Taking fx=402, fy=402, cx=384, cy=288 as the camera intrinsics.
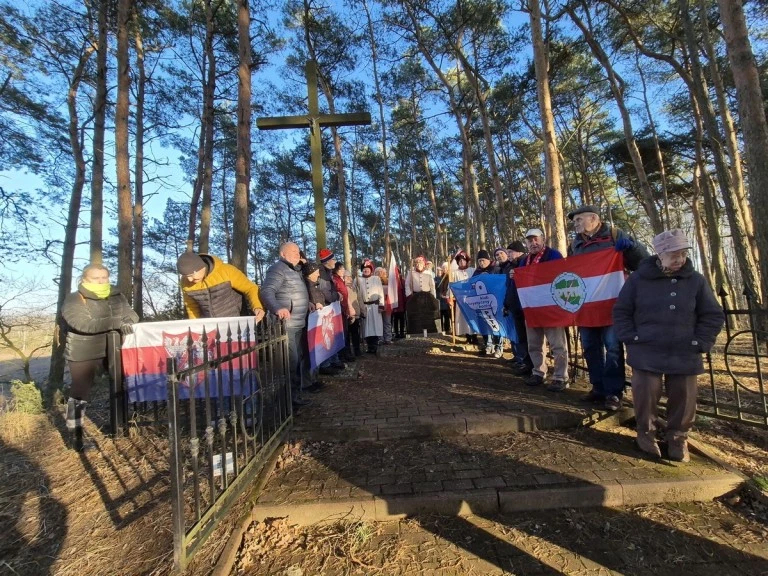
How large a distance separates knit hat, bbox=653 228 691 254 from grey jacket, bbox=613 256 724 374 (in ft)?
0.49

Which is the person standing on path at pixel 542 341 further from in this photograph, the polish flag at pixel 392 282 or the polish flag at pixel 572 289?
the polish flag at pixel 392 282

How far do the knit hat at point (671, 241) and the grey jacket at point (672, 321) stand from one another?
0.49ft

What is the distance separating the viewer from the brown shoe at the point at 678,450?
2.82 m

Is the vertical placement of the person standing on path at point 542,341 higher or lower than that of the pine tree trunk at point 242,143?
lower

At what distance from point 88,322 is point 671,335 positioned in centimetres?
487

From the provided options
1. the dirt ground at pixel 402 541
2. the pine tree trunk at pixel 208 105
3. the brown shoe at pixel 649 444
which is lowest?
the dirt ground at pixel 402 541

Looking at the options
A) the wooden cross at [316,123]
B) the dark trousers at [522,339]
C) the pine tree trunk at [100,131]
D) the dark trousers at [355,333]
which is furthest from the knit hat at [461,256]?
A: the pine tree trunk at [100,131]

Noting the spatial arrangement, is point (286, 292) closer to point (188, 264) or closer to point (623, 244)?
point (188, 264)

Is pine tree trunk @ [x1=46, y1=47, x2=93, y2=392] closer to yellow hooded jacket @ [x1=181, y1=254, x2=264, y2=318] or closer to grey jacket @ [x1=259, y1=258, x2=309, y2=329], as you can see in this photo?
yellow hooded jacket @ [x1=181, y1=254, x2=264, y2=318]

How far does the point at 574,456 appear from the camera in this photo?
9.69ft

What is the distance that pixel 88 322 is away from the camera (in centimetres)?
376

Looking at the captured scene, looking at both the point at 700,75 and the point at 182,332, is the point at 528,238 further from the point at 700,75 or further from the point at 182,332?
the point at 700,75

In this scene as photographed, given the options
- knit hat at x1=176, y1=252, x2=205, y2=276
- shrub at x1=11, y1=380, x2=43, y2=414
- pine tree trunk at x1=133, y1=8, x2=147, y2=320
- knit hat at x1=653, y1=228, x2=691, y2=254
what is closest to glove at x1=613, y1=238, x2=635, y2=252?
knit hat at x1=653, y1=228, x2=691, y2=254

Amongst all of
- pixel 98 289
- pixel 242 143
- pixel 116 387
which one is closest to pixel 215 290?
pixel 98 289
